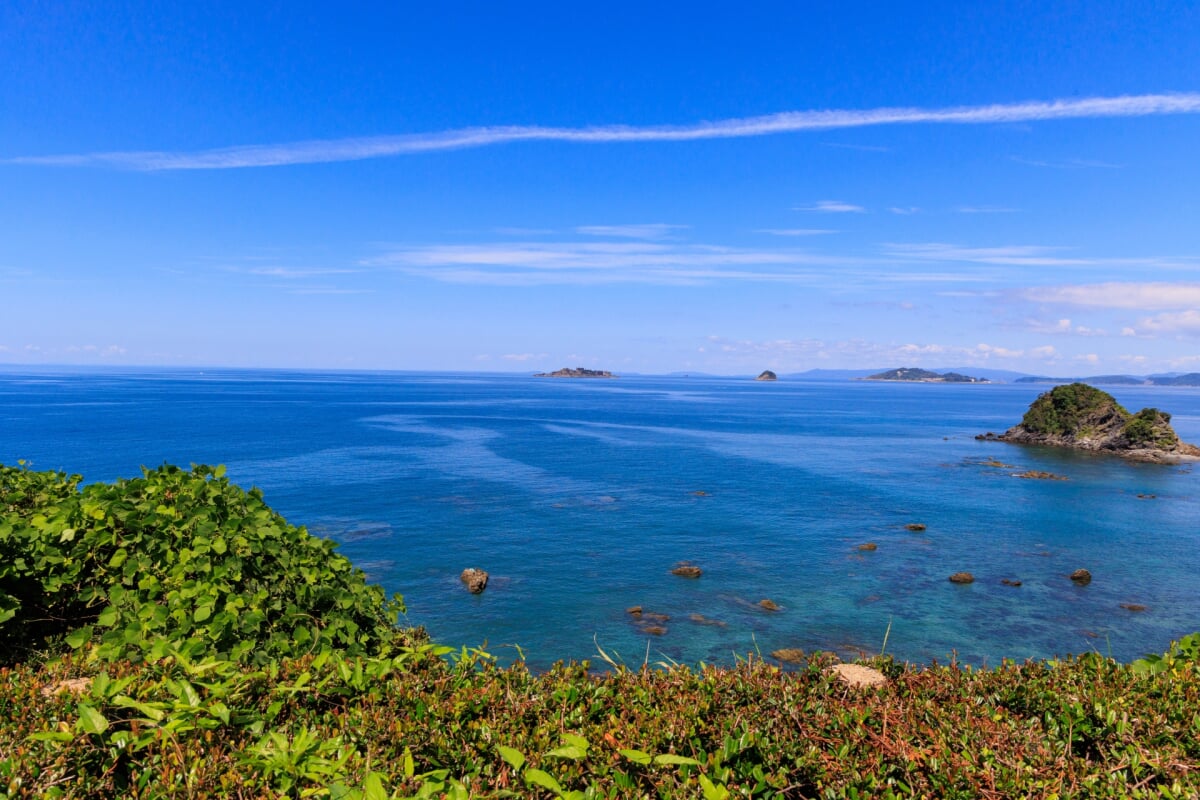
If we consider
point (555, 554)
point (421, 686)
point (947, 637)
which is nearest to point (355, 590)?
point (421, 686)

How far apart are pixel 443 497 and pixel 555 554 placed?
71.3 feet

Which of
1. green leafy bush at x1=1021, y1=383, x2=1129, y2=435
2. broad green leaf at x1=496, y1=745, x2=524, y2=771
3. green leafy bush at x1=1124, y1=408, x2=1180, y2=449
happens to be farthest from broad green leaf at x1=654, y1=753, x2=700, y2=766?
green leafy bush at x1=1021, y1=383, x2=1129, y2=435

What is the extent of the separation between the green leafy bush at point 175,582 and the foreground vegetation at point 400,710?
0.09ft

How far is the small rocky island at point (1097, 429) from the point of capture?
344 ft

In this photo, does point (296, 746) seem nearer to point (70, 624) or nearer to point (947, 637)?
point (70, 624)

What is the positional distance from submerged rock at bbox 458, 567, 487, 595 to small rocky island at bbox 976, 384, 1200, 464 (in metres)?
112

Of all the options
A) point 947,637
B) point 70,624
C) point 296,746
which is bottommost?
point 947,637

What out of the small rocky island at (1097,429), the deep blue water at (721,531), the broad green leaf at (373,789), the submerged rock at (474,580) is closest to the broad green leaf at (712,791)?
the broad green leaf at (373,789)

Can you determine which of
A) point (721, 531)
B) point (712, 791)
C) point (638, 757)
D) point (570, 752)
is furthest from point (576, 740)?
point (721, 531)

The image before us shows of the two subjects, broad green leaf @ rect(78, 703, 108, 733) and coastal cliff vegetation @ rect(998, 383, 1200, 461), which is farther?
coastal cliff vegetation @ rect(998, 383, 1200, 461)

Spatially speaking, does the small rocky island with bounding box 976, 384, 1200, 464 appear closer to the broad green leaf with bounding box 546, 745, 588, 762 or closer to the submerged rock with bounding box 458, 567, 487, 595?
the submerged rock with bounding box 458, 567, 487, 595

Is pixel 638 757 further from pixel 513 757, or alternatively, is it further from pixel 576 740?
pixel 513 757

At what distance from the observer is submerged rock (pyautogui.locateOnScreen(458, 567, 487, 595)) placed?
137 ft

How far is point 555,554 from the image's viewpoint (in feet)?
164
